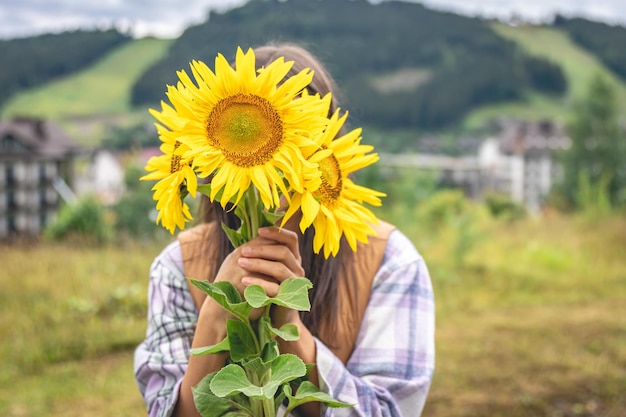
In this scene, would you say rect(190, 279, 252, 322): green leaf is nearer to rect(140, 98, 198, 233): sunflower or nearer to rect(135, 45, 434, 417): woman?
rect(140, 98, 198, 233): sunflower

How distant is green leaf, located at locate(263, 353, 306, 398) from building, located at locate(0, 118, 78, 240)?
53045 mm

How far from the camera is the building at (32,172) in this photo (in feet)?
167

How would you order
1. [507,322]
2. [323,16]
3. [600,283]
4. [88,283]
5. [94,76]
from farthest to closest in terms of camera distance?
1. [94,76]
2. [323,16]
3. [600,283]
4. [88,283]
5. [507,322]

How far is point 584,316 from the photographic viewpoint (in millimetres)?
6406

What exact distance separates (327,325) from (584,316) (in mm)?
5398

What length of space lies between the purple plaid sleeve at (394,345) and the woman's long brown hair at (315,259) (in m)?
0.10

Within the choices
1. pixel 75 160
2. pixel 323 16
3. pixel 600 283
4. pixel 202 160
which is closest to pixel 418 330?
pixel 202 160

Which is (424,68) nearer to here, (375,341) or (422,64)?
(422,64)

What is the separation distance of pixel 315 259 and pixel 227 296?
56cm

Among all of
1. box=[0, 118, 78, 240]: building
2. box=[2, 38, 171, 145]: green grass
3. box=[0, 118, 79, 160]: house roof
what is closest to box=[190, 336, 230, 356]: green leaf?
box=[0, 118, 78, 240]: building

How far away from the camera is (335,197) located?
1214 mm

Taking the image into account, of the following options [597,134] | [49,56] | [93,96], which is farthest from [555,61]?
[49,56]

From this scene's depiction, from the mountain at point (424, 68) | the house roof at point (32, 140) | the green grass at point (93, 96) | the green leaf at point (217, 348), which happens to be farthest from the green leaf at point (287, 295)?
the green grass at point (93, 96)

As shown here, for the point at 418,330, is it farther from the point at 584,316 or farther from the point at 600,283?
the point at 600,283
